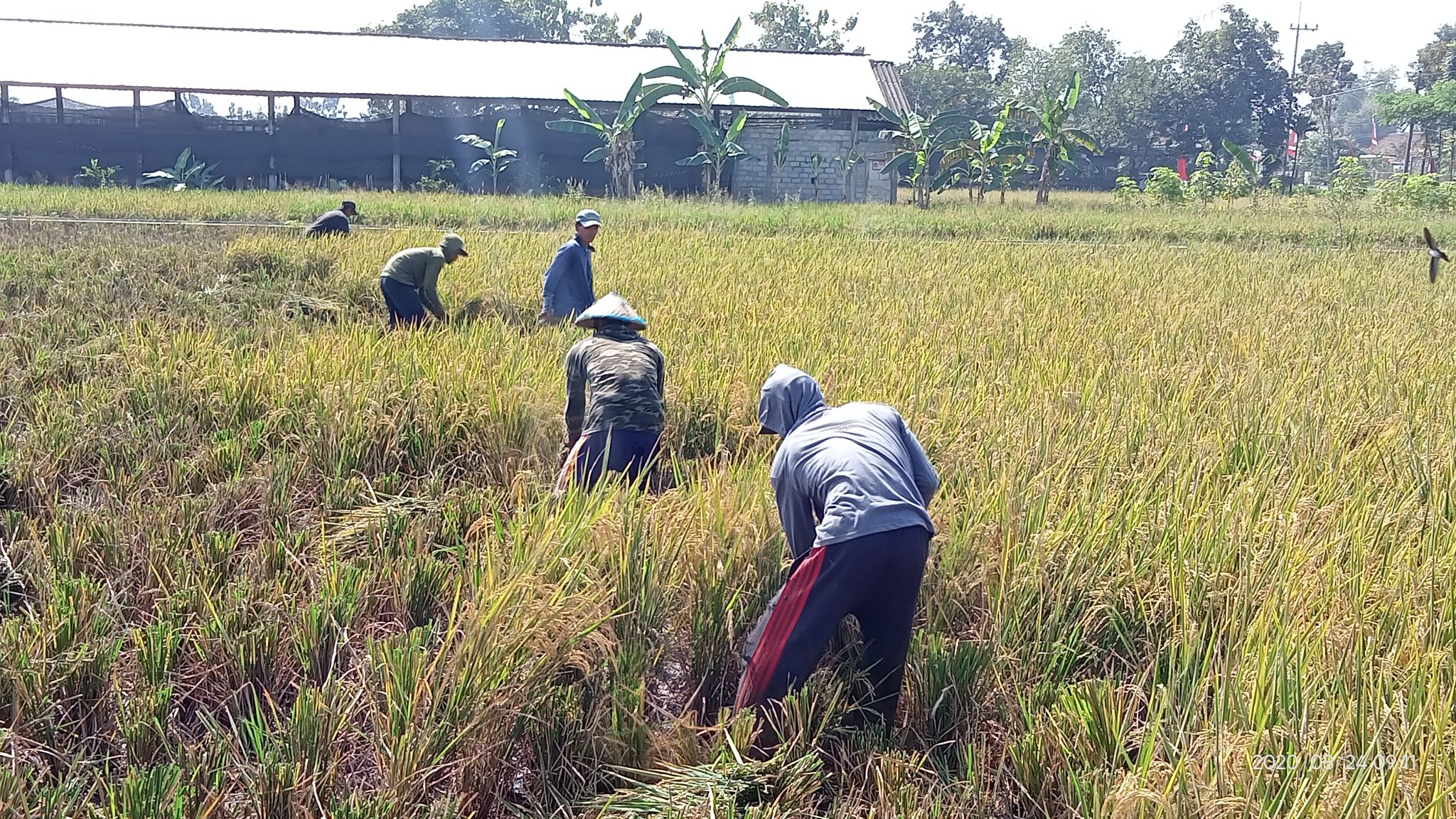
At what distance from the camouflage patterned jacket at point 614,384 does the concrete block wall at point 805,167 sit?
2005 centimetres

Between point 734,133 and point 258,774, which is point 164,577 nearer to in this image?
point 258,774

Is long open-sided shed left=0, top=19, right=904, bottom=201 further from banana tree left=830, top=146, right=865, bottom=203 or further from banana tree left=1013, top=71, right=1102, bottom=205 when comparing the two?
banana tree left=1013, top=71, right=1102, bottom=205

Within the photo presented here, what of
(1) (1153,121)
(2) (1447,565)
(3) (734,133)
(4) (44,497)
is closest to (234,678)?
(4) (44,497)

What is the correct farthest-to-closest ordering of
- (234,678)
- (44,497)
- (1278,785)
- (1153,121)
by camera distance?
(1153,121) → (44,497) → (234,678) → (1278,785)

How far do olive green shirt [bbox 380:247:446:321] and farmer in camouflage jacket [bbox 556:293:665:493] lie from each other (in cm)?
305

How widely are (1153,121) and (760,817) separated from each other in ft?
150

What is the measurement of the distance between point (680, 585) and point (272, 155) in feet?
74.0

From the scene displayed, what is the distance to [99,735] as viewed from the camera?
9.45ft

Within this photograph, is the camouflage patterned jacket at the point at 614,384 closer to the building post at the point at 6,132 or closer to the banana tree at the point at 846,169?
the banana tree at the point at 846,169

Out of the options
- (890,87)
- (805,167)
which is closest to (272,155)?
(805,167)

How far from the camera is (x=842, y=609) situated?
290cm

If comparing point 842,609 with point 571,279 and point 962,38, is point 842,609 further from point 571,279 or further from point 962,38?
point 962,38

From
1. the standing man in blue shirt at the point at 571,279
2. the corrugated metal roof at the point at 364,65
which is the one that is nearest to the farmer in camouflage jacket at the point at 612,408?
the standing man in blue shirt at the point at 571,279
